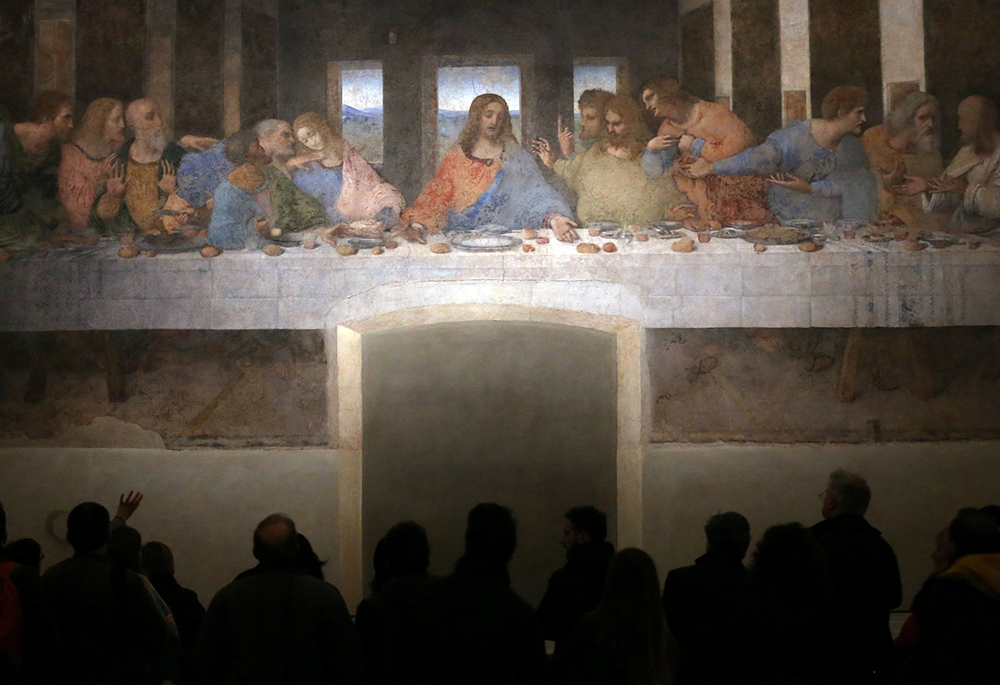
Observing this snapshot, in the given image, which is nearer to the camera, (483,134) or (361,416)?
(361,416)

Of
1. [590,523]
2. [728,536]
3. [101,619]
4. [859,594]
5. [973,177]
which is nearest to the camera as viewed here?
[101,619]

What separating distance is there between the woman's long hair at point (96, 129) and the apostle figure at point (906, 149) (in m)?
5.36

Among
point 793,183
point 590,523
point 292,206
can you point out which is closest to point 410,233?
point 292,206

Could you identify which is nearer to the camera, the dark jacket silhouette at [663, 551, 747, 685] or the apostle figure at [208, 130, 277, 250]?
the dark jacket silhouette at [663, 551, 747, 685]

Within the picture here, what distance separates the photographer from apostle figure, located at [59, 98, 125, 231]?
772 cm

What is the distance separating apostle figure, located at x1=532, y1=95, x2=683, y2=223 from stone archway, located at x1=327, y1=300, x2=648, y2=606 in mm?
768

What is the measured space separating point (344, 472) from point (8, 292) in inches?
106

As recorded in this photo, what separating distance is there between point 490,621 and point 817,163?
5.27 metres

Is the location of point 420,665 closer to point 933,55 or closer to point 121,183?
point 121,183

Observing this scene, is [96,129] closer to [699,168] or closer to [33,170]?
[33,170]

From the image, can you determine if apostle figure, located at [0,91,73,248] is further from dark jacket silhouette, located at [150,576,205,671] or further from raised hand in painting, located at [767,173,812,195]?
raised hand in painting, located at [767,173,812,195]

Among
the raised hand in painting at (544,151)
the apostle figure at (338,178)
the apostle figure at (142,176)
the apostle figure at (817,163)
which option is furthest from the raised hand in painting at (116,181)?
the apostle figure at (817,163)

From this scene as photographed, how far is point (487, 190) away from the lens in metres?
7.71

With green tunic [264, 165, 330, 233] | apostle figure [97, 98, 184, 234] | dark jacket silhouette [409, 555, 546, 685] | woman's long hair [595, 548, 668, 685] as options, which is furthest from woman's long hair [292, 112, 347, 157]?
woman's long hair [595, 548, 668, 685]
